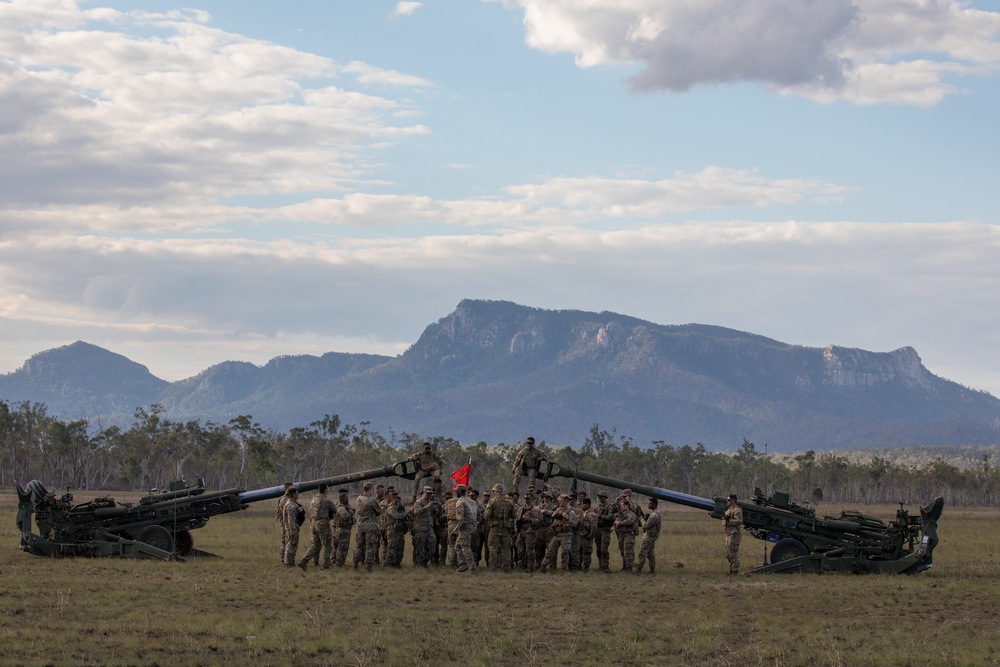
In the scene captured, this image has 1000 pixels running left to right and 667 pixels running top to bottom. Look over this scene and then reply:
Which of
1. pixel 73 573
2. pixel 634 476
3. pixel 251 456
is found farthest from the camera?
pixel 634 476

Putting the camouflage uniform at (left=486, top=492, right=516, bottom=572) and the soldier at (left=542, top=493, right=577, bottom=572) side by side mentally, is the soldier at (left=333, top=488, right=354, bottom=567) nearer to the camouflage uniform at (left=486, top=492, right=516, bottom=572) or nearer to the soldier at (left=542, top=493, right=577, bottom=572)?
the camouflage uniform at (left=486, top=492, right=516, bottom=572)

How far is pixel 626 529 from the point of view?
931 inches

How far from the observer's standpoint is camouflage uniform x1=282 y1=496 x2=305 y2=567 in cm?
2280

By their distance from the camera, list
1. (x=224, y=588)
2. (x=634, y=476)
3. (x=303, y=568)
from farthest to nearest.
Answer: (x=634, y=476), (x=303, y=568), (x=224, y=588)

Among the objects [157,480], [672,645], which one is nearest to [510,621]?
[672,645]

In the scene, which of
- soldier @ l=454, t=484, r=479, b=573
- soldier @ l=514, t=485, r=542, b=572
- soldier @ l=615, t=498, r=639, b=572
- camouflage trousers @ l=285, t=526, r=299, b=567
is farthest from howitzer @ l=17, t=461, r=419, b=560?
soldier @ l=615, t=498, r=639, b=572

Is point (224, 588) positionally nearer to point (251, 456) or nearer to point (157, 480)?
point (251, 456)

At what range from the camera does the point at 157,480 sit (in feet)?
372

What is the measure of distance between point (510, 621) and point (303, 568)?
7.25 m

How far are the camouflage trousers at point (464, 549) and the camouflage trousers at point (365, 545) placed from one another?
1.63m

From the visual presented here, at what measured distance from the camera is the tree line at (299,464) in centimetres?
10469

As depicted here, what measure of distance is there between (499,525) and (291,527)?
4.01 m

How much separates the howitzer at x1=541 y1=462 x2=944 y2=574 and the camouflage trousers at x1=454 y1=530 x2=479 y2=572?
368cm

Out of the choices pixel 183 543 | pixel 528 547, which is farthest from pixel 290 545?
pixel 528 547
